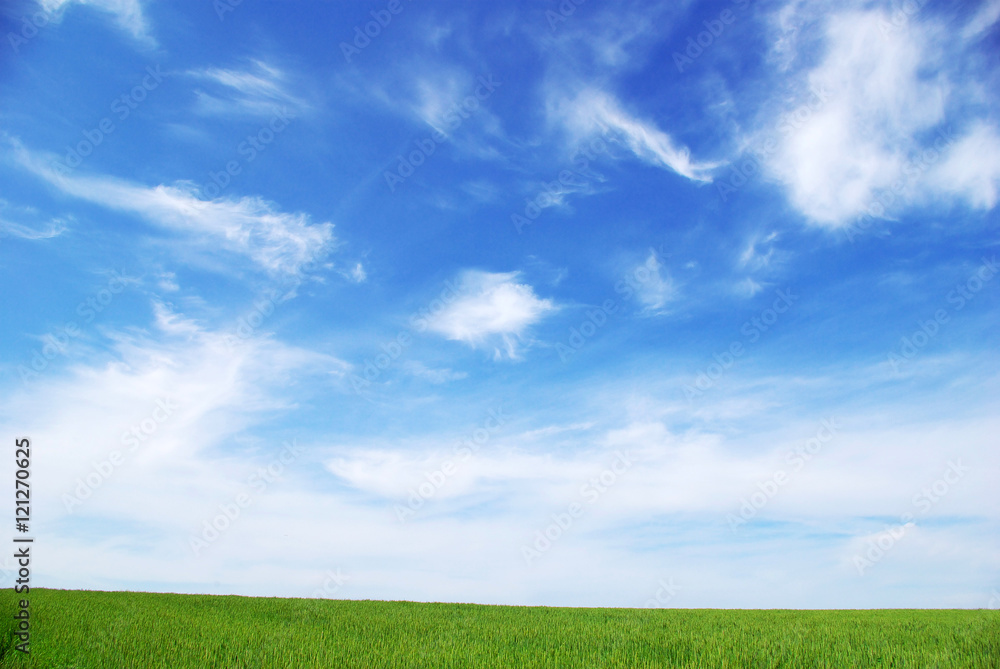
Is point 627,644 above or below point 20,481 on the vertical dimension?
below

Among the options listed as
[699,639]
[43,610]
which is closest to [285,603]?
[43,610]

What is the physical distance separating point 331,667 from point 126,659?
4694mm

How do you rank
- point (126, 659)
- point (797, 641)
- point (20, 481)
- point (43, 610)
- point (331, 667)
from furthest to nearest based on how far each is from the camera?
point (43, 610) < point (797, 641) < point (20, 481) < point (126, 659) < point (331, 667)

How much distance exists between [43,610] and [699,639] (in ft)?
72.0

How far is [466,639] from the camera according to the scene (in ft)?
54.2

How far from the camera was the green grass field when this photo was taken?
Result: 1332 cm

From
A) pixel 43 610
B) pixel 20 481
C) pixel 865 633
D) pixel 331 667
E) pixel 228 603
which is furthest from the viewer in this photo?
pixel 228 603

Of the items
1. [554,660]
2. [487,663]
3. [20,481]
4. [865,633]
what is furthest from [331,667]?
[865,633]

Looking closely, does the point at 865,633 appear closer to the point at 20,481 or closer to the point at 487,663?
the point at 487,663

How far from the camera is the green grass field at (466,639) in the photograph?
13320 mm

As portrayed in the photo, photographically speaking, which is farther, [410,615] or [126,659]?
[410,615]

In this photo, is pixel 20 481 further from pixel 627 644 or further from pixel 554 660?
pixel 627 644

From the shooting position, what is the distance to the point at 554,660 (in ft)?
43.8

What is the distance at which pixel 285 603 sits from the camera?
26.1m
